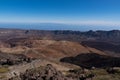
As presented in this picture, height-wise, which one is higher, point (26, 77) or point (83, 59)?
point (26, 77)

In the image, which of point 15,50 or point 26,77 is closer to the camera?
point 26,77

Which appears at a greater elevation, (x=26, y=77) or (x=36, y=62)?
(x=26, y=77)

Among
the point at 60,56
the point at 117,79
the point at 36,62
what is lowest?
the point at 60,56

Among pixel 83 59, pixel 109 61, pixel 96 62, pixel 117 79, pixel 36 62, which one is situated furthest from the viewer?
pixel 83 59

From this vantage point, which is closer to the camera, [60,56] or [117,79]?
[117,79]

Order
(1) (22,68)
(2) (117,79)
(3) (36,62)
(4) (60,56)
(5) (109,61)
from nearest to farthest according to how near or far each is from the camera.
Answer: (2) (117,79), (1) (22,68), (3) (36,62), (5) (109,61), (4) (60,56)

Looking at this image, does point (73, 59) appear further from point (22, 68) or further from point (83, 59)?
point (22, 68)

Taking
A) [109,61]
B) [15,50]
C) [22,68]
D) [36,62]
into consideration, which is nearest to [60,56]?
[15,50]

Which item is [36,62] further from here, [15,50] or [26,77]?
[15,50]

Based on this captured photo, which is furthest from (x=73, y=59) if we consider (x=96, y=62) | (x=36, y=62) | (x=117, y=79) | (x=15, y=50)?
(x=117, y=79)
